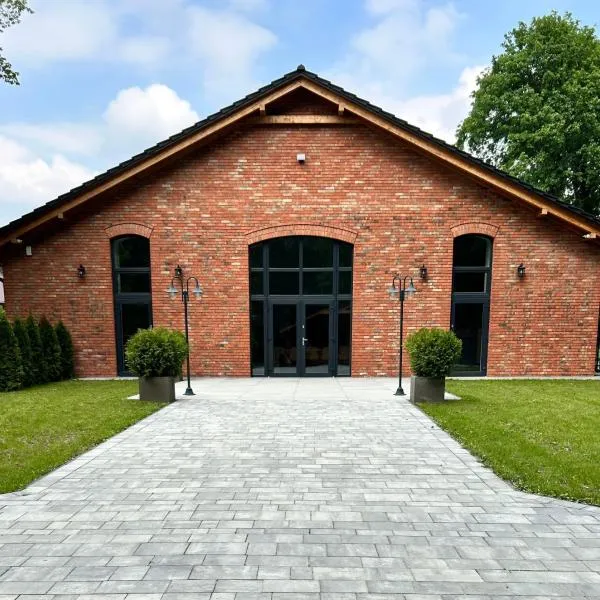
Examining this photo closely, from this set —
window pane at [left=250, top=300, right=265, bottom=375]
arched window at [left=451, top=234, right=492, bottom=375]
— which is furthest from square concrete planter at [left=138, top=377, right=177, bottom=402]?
arched window at [left=451, top=234, right=492, bottom=375]

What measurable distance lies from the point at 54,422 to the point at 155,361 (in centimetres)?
209

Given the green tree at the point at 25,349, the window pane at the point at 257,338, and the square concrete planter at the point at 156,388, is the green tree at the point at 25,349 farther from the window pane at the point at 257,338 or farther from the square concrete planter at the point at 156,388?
the window pane at the point at 257,338

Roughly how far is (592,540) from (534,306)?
9125 millimetres

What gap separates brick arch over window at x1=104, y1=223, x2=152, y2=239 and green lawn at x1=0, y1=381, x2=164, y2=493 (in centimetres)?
435

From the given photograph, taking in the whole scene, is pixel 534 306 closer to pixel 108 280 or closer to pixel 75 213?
pixel 108 280

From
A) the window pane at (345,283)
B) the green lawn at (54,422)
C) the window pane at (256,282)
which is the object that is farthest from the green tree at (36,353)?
the window pane at (345,283)

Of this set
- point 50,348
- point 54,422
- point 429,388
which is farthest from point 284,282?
point 50,348

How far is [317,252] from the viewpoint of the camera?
11242 millimetres

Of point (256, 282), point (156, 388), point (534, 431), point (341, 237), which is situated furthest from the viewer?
point (256, 282)

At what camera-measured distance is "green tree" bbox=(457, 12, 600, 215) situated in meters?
16.9

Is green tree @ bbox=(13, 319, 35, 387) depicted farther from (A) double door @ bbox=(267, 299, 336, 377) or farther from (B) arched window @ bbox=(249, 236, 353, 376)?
(A) double door @ bbox=(267, 299, 336, 377)

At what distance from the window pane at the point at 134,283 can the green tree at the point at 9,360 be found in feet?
9.58

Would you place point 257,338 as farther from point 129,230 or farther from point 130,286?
point 129,230

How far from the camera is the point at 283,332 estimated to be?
11492mm
